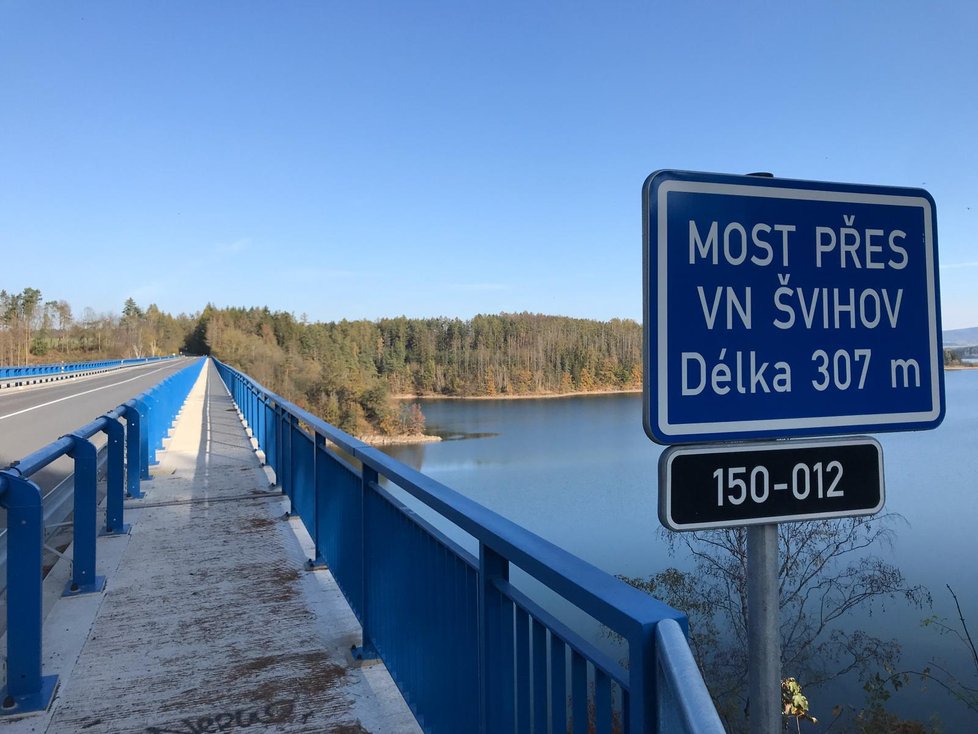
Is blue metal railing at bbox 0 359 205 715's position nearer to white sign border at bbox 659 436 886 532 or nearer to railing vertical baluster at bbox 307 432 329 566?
railing vertical baluster at bbox 307 432 329 566

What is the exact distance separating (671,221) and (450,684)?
1712 millimetres

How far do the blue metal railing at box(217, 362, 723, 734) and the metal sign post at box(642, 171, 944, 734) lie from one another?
10.3 inches

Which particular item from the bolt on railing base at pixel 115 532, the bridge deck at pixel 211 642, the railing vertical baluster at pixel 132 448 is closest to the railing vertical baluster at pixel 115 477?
the bolt on railing base at pixel 115 532

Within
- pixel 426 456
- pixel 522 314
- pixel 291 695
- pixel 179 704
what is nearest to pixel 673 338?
pixel 291 695

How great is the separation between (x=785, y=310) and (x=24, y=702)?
135 inches

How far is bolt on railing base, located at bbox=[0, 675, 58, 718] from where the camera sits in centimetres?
304

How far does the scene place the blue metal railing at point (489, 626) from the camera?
3.99 feet

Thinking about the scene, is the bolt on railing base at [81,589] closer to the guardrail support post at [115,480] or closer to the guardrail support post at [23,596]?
the guardrail support post at [115,480]

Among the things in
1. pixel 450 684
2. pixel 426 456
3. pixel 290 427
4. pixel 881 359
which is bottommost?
pixel 426 456

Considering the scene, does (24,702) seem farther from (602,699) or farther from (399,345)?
(399,345)

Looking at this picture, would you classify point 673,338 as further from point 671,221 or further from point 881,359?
point 881,359

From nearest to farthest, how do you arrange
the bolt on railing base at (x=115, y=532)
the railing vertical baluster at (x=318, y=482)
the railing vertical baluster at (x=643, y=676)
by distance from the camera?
the railing vertical baluster at (x=643, y=676) < the railing vertical baluster at (x=318, y=482) < the bolt on railing base at (x=115, y=532)

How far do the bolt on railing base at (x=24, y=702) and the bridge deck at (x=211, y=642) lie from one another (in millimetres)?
46

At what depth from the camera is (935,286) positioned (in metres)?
1.60
